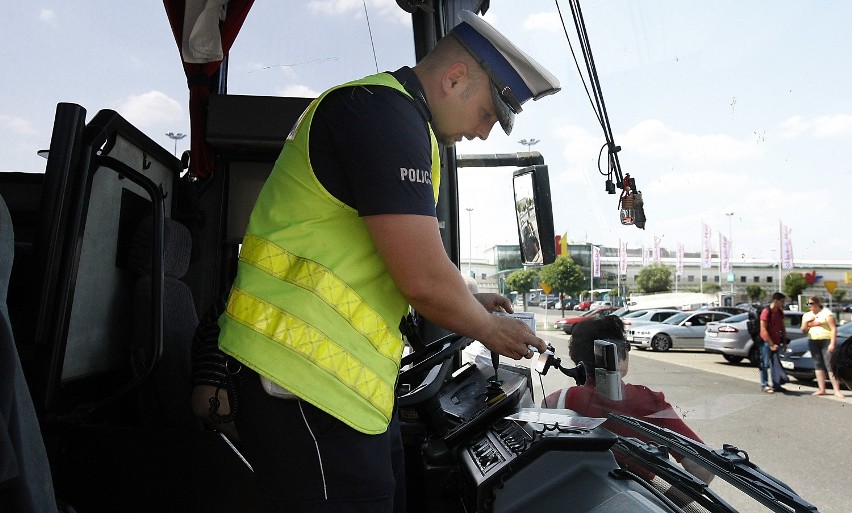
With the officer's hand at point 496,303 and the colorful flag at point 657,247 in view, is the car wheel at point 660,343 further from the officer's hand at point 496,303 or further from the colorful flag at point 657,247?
the officer's hand at point 496,303

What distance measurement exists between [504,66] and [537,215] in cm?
69

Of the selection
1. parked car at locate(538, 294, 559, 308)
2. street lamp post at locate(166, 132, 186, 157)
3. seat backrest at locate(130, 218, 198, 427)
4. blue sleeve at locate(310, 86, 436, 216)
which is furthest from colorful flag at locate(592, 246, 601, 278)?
street lamp post at locate(166, 132, 186, 157)

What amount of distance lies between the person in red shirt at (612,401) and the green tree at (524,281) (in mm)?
255

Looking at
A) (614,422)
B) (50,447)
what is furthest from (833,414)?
(50,447)

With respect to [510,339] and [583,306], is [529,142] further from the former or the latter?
[510,339]

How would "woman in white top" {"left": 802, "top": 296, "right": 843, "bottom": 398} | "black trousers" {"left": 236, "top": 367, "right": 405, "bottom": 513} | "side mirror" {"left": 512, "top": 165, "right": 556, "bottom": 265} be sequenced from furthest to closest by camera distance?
"woman in white top" {"left": 802, "top": 296, "right": 843, "bottom": 398} → "side mirror" {"left": 512, "top": 165, "right": 556, "bottom": 265} → "black trousers" {"left": 236, "top": 367, "right": 405, "bottom": 513}

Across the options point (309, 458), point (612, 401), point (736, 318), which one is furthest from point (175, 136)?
point (736, 318)

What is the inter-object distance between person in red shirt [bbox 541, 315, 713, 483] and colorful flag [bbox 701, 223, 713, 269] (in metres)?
0.35

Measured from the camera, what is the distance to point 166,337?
8.38 feet

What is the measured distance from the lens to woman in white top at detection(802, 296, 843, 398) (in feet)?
7.90

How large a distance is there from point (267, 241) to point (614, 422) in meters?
1.10

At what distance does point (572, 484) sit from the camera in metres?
1.48

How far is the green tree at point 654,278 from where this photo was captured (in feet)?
6.40

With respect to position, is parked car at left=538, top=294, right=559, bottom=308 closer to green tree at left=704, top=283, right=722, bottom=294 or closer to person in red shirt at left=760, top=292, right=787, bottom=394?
green tree at left=704, top=283, right=722, bottom=294
